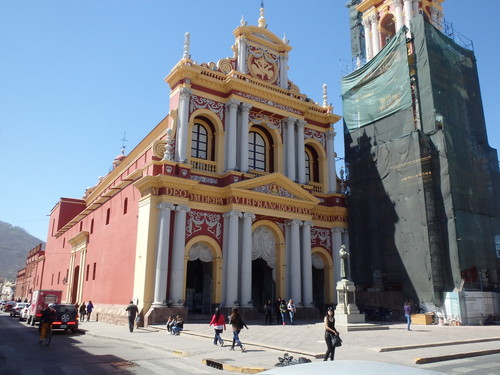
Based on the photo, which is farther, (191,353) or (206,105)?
(206,105)

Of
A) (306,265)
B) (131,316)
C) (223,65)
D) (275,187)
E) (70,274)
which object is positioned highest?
(223,65)

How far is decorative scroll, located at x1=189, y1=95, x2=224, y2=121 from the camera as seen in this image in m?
26.0

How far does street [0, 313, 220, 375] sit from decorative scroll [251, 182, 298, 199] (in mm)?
12636

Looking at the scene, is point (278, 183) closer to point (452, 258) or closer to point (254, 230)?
point (254, 230)

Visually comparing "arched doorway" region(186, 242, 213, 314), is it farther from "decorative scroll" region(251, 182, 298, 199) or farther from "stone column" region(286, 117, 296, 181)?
"stone column" region(286, 117, 296, 181)

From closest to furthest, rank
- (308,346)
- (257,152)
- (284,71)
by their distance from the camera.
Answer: (308,346)
(257,152)
(284,71)

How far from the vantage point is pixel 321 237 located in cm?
2922

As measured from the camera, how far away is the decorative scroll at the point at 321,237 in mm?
28859

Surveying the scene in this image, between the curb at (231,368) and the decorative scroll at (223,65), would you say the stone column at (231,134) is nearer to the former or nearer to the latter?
the decorative scroll at (223,65)

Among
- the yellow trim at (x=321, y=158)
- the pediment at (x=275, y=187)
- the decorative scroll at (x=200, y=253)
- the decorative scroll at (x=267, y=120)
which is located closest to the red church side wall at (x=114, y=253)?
the decorative scroll at (x=200, y=253)

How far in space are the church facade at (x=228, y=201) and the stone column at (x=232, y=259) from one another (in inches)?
2.2

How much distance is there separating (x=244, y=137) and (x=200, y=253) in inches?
301

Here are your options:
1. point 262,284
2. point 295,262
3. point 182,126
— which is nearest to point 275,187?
point 295,262

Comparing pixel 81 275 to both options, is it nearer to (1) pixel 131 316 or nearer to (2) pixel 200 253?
(2) pixel 200 253
